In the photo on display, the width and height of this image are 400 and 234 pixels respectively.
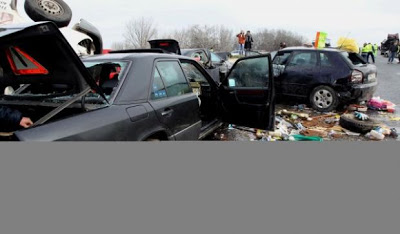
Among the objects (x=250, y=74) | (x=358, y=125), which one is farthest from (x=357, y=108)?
(x=250, y=74)

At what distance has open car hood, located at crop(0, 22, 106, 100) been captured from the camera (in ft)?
5.69

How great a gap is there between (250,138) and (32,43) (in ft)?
12.0

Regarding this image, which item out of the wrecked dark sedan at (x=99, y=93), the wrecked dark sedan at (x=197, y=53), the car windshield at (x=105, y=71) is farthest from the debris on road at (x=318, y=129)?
the car windshield at (x=105, y=71)

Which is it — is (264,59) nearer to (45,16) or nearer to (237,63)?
(237,63)

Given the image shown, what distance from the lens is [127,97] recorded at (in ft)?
7.91

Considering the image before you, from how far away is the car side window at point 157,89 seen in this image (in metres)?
2.72

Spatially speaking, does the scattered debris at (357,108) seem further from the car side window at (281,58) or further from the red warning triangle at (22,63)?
the red warning triangle at (22,63)

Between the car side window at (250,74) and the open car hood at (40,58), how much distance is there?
2.37 meters

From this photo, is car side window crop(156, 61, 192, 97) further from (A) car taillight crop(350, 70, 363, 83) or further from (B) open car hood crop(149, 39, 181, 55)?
(A) car taillight crop(350, 70, 363, 83)

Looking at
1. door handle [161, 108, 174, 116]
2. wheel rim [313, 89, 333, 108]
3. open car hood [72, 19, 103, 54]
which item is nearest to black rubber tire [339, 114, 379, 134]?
wheel rim [313, 89, 333, 108]

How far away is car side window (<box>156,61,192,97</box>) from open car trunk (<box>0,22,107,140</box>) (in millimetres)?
740

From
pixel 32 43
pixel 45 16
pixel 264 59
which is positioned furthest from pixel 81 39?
pixel 32 43

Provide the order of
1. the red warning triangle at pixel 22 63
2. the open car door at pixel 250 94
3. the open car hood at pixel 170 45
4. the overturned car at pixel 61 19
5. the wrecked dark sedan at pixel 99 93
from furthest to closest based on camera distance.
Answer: the open car hood at pixel 170 45 < the overturned car at pixel 61 19 < the open car door at pixel 250 94 < the red warning triangle at pixel 22 63 < the wrecked dark sedan at pixel 99 93

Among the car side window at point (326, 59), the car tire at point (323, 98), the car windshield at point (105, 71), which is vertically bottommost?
the car tire at point (323, 98)
